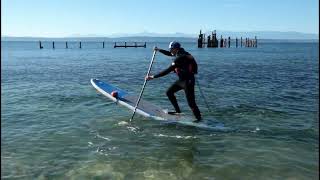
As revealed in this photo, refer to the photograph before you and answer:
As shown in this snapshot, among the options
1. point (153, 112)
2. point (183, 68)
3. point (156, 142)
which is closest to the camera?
point (156, 142)

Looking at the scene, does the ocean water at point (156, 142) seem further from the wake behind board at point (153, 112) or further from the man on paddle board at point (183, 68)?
the man on paddle board at point (183, 68)

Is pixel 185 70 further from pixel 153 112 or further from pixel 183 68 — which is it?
pixel 153 112

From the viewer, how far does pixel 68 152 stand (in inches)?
419

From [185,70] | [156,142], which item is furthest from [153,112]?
[156,142]

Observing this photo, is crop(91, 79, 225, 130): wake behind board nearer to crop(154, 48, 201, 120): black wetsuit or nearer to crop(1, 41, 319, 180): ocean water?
crop(1, 41, 319, 180): ocean water

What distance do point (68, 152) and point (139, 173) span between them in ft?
8.13

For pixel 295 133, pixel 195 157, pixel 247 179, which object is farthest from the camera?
pixel 295 133

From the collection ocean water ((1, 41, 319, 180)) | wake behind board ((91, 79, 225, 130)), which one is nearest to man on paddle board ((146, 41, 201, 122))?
wake behind board ((91, 79, 225, 130))

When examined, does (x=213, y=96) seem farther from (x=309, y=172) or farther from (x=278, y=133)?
(x=309, y=172)

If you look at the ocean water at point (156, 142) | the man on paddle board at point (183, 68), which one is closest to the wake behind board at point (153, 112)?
the ocean water at point (156, 142)

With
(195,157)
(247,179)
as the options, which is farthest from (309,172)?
(195,157)

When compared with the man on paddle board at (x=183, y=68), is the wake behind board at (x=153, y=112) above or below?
below

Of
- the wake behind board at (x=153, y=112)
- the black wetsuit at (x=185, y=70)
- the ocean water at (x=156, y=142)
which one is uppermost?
the black wetsuit at (x=185, y=70)

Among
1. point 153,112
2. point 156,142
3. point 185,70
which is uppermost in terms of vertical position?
point 185,70
